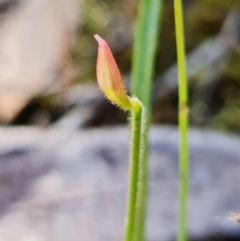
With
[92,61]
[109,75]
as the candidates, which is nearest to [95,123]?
[92,61]

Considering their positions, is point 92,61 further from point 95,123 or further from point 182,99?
point 182,99

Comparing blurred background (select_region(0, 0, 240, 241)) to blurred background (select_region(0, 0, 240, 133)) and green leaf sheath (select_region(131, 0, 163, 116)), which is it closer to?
blurred background (select_region(0, 0, 240, 133))

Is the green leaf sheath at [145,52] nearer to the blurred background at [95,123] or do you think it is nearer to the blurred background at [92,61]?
the blurred background at [95,123]

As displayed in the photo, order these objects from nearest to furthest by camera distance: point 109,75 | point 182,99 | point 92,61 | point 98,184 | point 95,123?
point 109,75 → point 182,99 → point 98,184 → point 95,123 → point 92,61

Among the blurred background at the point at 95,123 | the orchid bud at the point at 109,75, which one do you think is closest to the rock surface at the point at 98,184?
the blurred background at the point at 95,123

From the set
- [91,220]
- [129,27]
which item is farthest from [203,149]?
[129,27]

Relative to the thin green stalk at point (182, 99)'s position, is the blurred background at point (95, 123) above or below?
above
